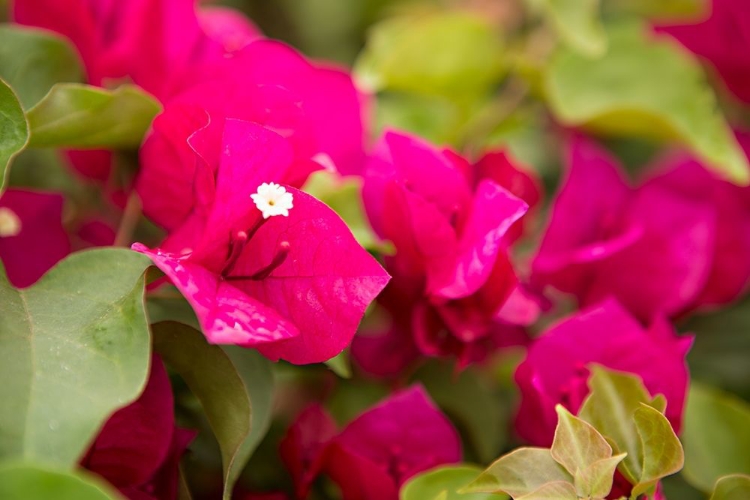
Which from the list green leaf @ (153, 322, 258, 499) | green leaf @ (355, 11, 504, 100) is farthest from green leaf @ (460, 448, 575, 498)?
green leaf @ (355, 11, 504, 100)

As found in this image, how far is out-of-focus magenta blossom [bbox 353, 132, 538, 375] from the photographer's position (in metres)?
0.50

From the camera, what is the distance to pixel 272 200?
17.7 inches

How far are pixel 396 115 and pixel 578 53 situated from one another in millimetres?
203

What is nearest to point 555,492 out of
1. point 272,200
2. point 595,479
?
point 595,479

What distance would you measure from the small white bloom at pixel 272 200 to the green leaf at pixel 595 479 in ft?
0.72

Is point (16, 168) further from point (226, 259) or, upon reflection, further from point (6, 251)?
point (226, 259)

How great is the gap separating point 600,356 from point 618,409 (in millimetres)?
66

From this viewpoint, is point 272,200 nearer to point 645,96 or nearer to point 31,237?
point 31,237

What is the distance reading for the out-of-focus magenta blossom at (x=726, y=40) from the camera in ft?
2.55

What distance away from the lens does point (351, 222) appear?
0.60 m

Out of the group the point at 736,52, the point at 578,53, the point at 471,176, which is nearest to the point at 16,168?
the point at 471,176

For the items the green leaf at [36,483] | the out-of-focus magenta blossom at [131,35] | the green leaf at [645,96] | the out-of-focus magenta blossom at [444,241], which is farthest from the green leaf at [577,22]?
the green leaf at [36,483]

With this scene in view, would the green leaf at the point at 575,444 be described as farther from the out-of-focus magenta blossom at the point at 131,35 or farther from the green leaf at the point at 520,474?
the out-of-focus magenta blossom at the point at 131,35

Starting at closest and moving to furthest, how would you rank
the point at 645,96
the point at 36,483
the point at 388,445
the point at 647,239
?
1. the point at 36,483
2. the point at 388,445
3. the point at 647,239
4. the point at 645,96
